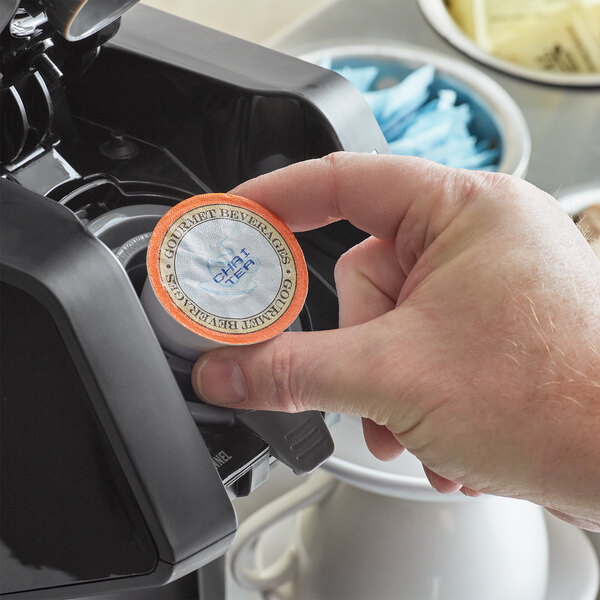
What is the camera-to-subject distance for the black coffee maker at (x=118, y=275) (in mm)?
301

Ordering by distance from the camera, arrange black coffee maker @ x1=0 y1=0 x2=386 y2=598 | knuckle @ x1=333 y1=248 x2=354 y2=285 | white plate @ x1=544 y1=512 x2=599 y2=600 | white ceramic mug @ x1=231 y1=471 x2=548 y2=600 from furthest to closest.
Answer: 1. white plate @ x1=544 y1=512 x2=599 y2=600
2. white ceramic mug @ x1=231 y1=471 x2=548 y2=600
3. knuckle @ x1=333 y1=248 x2=354 y2=285
4. black coffee maker @ x1=0 y1=0 x2=386 y2=598

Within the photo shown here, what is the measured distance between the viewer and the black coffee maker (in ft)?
0.99

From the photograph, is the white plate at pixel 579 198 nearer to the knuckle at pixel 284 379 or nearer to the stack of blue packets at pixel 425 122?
the stack of blue packets at pixel 425 122

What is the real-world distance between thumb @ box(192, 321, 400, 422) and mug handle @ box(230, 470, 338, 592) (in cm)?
32

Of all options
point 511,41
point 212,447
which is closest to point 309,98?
point 212,447

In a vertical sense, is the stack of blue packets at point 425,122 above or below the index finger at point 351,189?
below

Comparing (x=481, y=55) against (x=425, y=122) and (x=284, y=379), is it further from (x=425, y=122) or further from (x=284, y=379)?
(x=284, y=379)

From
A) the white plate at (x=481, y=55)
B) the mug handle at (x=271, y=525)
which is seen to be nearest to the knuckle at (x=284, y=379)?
the mug handle at (x=271, y=525)

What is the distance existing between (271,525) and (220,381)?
0.36 metres

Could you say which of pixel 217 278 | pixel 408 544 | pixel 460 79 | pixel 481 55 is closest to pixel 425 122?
pixel 460 79

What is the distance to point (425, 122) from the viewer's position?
83 centimetres

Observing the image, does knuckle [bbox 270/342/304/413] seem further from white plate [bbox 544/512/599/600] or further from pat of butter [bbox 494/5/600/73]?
pat of butter [bbox 494/5/600/73]

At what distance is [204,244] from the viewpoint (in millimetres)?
360

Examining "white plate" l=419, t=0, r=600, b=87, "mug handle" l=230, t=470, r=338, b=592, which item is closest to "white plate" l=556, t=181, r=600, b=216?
"white plate" l=419, t=0, r=600, b=87
